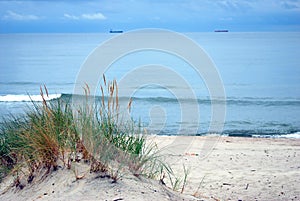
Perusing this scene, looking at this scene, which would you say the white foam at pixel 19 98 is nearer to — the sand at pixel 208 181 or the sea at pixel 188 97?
the sea at pixel 188 97

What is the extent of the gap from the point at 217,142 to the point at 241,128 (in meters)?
3.39

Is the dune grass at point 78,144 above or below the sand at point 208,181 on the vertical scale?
above

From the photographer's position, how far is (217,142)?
12109 mm

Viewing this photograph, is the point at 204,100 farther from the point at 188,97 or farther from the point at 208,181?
the point at 208,181

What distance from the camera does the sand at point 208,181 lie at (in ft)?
16.5

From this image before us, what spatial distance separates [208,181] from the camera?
22.7 ft

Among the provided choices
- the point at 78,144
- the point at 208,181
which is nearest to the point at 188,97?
the point at 208,181

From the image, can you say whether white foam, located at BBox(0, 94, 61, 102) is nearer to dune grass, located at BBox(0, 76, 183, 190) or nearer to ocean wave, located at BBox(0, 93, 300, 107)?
ocean wave, located at BBox(0, 93, 300, 107)

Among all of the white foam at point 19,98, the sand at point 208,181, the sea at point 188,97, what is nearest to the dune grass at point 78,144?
the sand at point 208,181

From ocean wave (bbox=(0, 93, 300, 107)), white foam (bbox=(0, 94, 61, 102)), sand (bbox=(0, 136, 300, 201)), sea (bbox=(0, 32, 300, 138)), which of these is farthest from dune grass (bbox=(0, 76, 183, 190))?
white foam (bbox=(0, 94, 61, 102))

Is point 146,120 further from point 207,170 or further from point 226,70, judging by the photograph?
point 226,70

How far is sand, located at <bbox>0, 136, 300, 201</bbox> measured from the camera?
503cm

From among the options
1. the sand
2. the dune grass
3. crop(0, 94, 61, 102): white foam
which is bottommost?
the sand

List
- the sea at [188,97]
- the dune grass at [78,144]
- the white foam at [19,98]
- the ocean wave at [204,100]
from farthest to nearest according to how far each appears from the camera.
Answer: the white foam at [19,98] → the ocean wave at [204,100] → the sea at [188,97] → the dune grass at [78,144]
